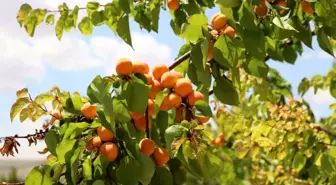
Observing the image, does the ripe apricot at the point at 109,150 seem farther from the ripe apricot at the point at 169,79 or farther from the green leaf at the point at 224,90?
the green leaf at the point at 224,90

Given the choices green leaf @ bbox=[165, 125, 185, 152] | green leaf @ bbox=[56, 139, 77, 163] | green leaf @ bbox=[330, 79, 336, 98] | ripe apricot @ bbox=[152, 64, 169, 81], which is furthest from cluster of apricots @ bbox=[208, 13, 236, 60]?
green leaf @ bbox=[330, 79, 336, 98]

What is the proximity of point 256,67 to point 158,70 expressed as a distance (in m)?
0.26

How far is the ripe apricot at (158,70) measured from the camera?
111 centimetres

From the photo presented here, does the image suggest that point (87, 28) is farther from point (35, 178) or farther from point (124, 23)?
point (35, 178)

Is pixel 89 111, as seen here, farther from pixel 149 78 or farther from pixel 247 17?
pixel 247 17

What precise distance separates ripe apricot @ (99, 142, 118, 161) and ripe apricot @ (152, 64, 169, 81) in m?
0.18

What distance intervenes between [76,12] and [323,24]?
75 centimetres

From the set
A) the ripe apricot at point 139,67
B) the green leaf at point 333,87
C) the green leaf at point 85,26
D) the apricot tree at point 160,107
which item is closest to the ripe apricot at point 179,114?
the apricot tree at point 160,107

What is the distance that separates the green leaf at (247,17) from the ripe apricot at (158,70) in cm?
18

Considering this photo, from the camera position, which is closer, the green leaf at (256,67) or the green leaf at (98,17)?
the green leaf at (256,67)

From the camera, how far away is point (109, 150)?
102cm

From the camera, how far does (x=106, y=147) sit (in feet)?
3.35

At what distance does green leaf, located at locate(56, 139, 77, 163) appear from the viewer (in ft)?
3.41

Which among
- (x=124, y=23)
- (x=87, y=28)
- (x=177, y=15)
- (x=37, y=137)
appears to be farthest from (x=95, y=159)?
(x=87, y=28)
